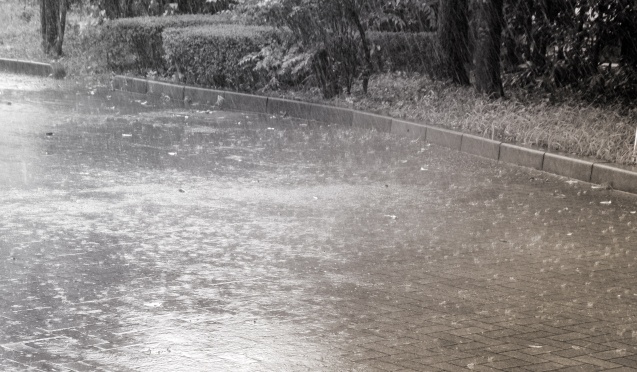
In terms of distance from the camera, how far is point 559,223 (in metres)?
8.48

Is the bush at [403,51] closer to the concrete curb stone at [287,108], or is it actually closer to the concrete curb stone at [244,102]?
the concrete curb stone at [244,102]

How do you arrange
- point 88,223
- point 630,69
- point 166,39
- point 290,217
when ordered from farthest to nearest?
point 166,39
point 630,69
point 290,217
point 88,223

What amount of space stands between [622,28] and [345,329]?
12774mm

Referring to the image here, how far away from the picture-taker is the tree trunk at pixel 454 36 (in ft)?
55.9

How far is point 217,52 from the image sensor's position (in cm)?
1856

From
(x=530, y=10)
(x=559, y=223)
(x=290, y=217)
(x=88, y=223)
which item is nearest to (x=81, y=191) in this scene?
(x=88, y=223)

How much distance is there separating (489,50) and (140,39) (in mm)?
9142

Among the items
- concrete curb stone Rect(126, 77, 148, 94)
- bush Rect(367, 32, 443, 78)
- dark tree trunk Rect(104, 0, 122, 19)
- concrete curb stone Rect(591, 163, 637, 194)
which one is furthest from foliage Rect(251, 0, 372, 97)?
dark tree trunk Rect(104, 0, 122, 19)

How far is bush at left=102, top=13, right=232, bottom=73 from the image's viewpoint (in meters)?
21.5

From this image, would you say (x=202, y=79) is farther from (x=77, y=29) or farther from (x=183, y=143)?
(x=77, y=29)

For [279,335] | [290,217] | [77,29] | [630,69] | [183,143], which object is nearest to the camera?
[279,335]

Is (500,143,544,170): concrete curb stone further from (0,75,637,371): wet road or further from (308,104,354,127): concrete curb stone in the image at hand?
(308,104,354,127): concrete curb stone

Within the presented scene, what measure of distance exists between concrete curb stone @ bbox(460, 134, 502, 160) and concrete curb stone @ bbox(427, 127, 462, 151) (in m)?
0.10

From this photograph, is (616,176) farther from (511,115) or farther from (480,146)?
(511,115)
